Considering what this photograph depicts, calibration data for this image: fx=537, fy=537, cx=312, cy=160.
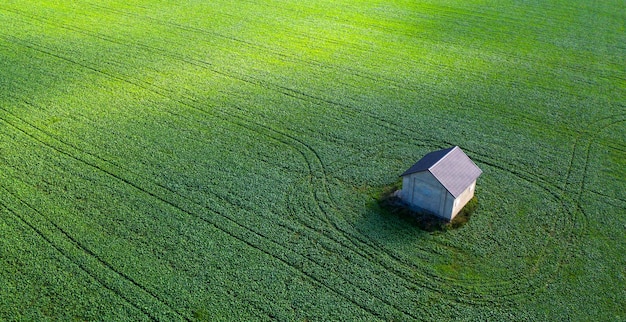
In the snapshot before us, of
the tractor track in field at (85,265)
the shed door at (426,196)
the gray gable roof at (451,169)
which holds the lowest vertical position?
the tractor track in field at (85,265)

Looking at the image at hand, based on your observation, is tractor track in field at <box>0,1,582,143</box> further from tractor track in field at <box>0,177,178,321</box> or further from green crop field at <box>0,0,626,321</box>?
tractor track in field at <box>0,177,178,321</box>

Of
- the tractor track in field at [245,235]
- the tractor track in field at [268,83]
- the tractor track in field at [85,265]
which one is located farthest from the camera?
the tractor track in field at [268,83]

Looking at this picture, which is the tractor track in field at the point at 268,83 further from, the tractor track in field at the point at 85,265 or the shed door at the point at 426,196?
the tractor track in field at the point at 85,265

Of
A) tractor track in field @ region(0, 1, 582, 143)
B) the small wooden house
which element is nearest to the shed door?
the small wooden house

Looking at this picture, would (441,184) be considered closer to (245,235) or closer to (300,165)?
(300,165)

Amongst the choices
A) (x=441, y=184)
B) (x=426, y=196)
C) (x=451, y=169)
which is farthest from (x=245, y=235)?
(x=451, y=169)

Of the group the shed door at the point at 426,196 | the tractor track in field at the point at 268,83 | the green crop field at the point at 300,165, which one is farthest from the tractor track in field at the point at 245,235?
the tractor track in field at the point at 268,83
